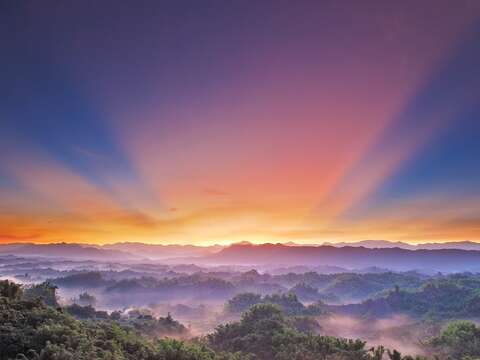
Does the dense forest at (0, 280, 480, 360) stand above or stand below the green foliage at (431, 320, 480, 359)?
above

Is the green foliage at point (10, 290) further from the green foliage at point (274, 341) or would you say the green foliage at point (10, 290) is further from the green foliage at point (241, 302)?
the green foliage at point (241, 302)

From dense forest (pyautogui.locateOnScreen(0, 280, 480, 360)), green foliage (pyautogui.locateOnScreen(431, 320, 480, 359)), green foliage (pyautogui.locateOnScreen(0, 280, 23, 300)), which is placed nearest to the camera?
dense forest (pyautogui.locateOnScreen(0, 280, 480, 360))

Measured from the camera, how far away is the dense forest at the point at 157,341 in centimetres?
1827

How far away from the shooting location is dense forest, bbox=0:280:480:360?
59.9 feet

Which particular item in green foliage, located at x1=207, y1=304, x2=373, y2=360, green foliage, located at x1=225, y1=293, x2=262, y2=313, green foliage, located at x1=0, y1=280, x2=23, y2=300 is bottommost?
green foliage, located at x1=225, y1=293, x2=262, y2=313

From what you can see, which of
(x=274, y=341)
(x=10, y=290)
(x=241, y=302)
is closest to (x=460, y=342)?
(x=274, y=341)

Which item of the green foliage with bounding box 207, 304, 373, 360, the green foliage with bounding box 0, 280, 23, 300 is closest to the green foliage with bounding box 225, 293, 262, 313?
the green foliage with bounding box 207, 304, 373, 360

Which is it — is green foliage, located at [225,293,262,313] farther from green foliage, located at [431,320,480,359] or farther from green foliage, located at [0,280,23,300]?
green foliage, located at [0,280,23,300]

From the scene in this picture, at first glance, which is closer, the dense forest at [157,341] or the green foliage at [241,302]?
the dense forest at [157,341]

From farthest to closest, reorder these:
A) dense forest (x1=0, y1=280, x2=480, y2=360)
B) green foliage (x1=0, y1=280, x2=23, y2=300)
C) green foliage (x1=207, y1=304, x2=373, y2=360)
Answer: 1. green foliage (x1=207, y1=304, x2=373, y2=360)
2. green foliage (x1=0, y1=280, x2=23, y2=300)
3. dense forest (x1=0, y1=280, x2=480, y2=360)

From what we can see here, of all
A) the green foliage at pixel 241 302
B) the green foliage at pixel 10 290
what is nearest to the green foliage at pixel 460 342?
the green foliage at pixel 10 290

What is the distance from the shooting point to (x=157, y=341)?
30438 mm

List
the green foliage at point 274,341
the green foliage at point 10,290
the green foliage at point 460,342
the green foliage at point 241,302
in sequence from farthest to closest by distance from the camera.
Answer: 1. the green foliage at point 241,302
2. the green foliage at point 460,342
3. the green foliage at point 274,341
4. the green foliage at point 10,290

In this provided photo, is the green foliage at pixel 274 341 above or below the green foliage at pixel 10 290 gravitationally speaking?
below
